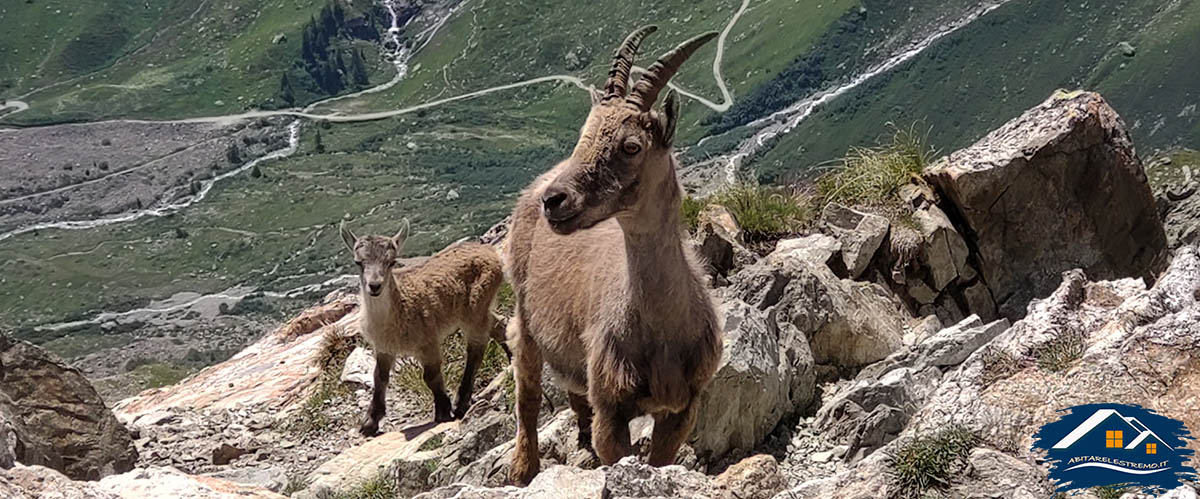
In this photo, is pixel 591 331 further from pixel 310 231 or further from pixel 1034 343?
pixel 310 231

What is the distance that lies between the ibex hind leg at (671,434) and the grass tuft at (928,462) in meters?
2.41

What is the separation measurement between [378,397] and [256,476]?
6.73 feet

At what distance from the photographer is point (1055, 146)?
46.8 ft

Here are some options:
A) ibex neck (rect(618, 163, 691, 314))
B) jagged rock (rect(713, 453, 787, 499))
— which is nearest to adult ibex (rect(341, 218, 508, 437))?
ibex neck (rect(618, 163, 691, 314))

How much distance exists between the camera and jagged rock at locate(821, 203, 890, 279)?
1412 centimetres

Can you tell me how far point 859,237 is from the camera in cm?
1427

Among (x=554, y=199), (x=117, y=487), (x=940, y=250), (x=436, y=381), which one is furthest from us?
(x=436, y=381)

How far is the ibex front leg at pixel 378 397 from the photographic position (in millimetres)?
14633

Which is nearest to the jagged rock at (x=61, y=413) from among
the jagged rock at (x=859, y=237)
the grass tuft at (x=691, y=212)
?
the grass tuft at (x=691, y=212)

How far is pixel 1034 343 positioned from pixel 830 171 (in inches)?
402

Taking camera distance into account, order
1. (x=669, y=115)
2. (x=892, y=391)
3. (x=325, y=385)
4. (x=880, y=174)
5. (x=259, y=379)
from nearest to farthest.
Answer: (x=669, y=115) → (x=892, y=391) → (x=880, y=174) → (x=325, y=385) → (x=259, y=379)

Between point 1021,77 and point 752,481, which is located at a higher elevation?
point 752,481

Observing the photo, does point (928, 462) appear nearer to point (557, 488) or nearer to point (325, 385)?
point (557, 488)

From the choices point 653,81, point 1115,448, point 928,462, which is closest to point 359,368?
point 653,81
